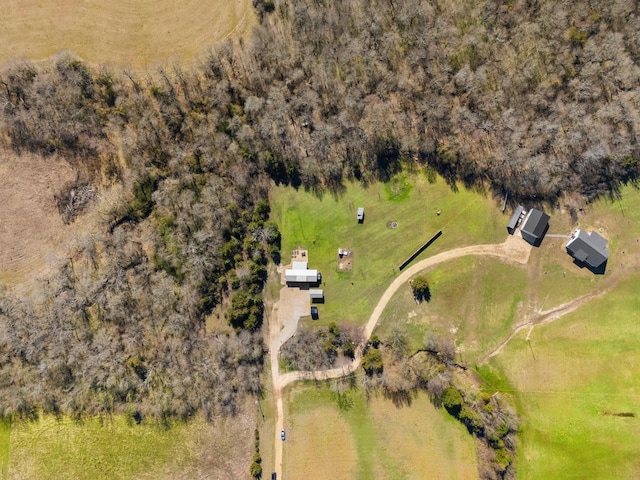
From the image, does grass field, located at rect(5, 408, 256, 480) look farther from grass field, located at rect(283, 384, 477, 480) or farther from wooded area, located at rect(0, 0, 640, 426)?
grass field, located at rect(283, 384, 477, 480)

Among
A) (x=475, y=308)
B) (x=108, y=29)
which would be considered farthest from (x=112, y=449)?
(x=108, y=29)

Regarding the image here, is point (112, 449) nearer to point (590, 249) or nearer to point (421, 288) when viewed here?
point (421, 288)

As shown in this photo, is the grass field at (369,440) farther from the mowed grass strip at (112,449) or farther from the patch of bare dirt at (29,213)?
the patch of bare dirt at (29,213)

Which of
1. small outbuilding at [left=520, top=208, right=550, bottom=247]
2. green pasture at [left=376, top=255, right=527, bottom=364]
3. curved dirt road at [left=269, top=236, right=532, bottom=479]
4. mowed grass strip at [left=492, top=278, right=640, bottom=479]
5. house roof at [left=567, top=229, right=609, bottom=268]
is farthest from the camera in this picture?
curved dirt road at [left=269, top=236, right=532, bottom=479]

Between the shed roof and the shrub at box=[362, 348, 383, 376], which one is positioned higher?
the shed roof

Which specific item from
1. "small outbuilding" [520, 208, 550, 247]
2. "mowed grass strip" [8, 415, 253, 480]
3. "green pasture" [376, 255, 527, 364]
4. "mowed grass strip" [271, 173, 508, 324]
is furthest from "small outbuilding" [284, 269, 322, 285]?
"small outbuilding" [520, 208, 550, 247]

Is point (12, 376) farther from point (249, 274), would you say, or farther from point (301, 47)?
point (301, 47)

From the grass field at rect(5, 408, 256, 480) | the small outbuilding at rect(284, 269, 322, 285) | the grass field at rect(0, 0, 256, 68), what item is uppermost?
the grass field at rect(0, 0, 256, 68)

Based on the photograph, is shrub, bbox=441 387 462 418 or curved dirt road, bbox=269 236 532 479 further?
curved dirt road, bbox=269 236 532 479

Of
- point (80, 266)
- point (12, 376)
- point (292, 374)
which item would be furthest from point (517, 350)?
point (12, 376)
